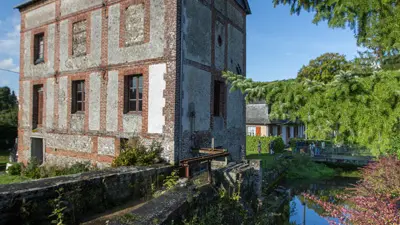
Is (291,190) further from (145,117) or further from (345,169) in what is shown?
(145,117)

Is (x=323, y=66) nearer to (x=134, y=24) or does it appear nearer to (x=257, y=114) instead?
(x=257, y=114)

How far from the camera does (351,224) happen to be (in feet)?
16.5

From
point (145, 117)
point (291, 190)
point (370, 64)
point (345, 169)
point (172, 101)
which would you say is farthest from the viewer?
point (345, 169)

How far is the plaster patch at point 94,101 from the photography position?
38.0 feet

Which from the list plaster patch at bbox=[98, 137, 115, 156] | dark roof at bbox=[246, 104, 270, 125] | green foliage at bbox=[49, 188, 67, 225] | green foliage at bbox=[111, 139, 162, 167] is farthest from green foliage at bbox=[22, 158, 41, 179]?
dark roof at bbox=[246, 104, 270, 125]

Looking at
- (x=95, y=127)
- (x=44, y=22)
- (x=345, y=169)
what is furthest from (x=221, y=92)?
(x=345, y=169)

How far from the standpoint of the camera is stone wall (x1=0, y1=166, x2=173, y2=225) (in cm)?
497

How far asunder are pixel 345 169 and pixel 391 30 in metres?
19.2

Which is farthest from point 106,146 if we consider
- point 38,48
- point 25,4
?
point 25,4

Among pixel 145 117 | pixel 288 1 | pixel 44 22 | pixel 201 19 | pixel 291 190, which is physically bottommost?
pixel 291 190

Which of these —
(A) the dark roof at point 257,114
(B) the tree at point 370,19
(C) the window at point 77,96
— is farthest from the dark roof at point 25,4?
(A) the dark roof at point 257,114

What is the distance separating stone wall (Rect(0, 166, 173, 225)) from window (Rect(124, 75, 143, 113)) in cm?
340

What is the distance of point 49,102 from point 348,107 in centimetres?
1350

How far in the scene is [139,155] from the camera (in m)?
9.59
